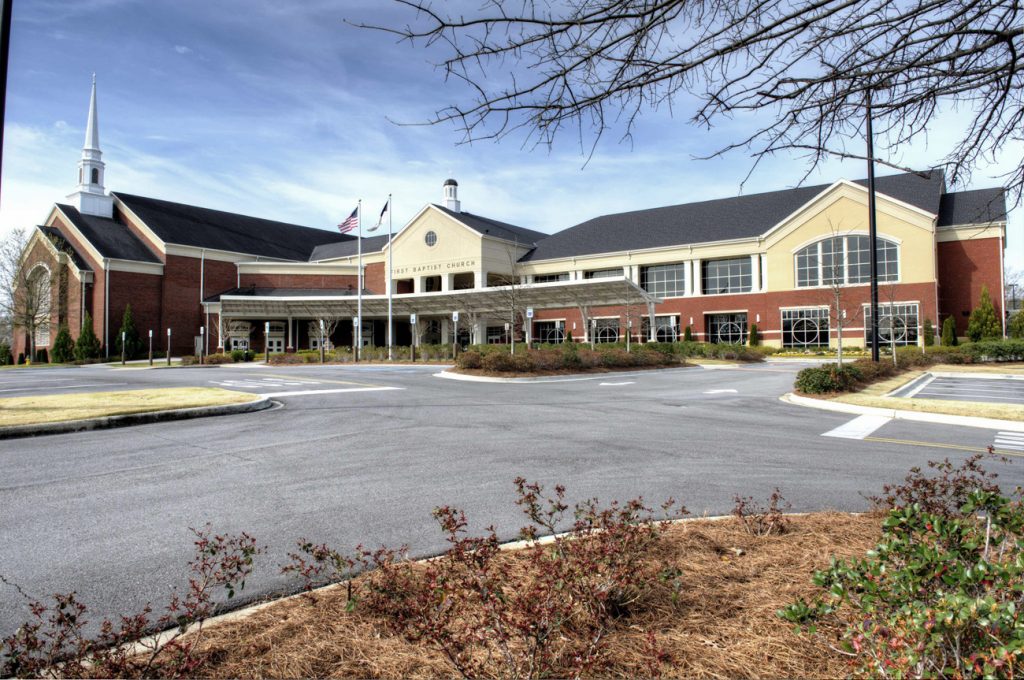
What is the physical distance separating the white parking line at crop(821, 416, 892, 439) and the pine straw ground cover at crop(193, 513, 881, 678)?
6939mm

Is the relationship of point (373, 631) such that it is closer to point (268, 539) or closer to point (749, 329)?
point (268, 539)

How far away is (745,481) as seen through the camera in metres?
6.59

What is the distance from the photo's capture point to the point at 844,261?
146 feet

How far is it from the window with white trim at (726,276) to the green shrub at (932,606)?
4988 centimetres

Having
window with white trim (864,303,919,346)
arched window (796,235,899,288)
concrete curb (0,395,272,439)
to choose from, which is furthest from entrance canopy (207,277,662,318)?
concrete curb (0,395,272,439)

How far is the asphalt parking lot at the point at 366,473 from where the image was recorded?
445cm

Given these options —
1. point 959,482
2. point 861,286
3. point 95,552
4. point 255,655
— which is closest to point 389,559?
point 255,655

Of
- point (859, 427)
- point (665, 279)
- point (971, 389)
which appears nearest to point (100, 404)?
point (859, 427)

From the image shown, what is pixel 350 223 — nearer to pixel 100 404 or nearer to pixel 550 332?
pixel 550 332

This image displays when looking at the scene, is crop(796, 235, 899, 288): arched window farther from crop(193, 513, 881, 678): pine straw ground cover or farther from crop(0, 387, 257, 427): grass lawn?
crop(193, 513, 881, 678): pine straw ground cover

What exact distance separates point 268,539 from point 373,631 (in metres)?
2.09

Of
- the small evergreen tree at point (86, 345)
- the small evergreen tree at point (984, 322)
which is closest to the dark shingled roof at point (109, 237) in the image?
the small evergreen tree at point (86, 345)

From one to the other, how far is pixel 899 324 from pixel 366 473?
4514 cm

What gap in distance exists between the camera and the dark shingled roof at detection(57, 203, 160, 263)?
53312mm
